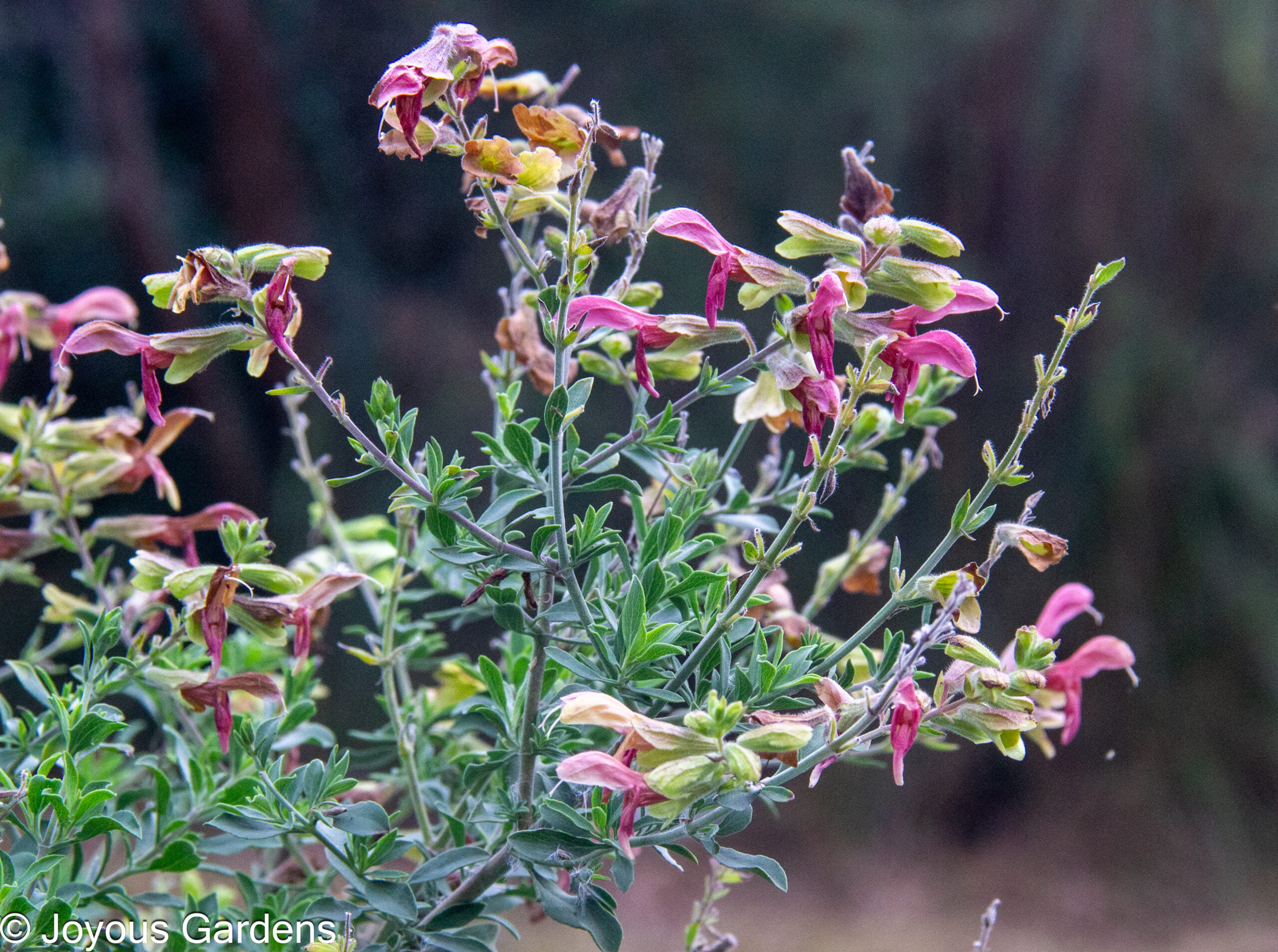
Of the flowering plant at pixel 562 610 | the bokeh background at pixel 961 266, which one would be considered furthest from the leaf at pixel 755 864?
the bokeh background at pixel 961 266

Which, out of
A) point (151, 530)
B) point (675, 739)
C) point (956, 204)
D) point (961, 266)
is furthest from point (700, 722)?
point (956, 204)

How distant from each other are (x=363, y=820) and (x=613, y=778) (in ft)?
0.42

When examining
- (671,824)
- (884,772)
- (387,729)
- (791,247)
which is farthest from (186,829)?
(884,772)

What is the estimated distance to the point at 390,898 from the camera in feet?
1.26

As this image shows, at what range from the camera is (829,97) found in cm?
219

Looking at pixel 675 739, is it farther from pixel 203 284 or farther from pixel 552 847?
pixel 203 284

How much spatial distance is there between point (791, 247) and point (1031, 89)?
2076 millimetres

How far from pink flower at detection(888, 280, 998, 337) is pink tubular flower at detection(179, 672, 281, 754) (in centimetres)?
29

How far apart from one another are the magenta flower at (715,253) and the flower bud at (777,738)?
145mm

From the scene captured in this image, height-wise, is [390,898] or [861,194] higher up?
[861,194]

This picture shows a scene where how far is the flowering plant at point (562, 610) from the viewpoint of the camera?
0.33 m

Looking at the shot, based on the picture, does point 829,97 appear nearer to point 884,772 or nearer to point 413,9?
point 413,9

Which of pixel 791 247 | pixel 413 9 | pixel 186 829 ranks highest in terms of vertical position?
pixel 413 9

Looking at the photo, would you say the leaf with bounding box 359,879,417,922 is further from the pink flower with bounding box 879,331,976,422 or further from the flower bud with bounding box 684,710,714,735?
the pink flower with bounding box 879,331,976,422
